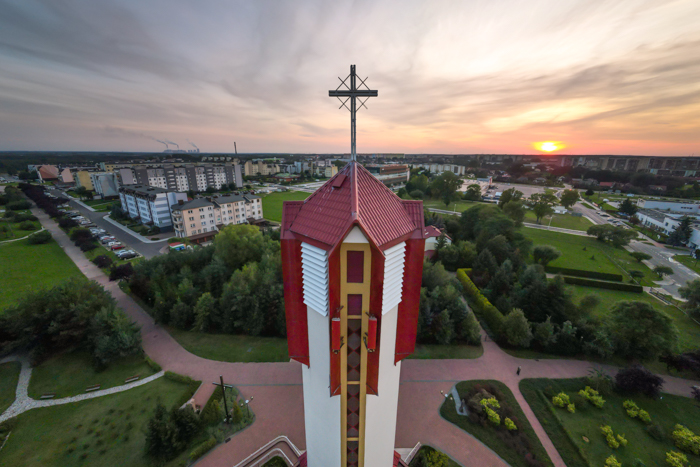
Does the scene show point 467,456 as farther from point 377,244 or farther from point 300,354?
point 377,244

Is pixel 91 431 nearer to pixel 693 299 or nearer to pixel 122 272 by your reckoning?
pixel 122 272

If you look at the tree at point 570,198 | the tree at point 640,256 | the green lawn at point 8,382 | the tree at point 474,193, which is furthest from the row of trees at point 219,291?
the tree at point 570,198

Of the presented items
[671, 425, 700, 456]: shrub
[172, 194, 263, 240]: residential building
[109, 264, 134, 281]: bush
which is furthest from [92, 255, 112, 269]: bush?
[671, 425, 700, 456]: shrub

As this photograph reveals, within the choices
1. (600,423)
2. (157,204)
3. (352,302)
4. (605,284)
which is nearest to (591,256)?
(605,284)

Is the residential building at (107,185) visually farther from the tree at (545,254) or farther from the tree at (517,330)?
the tree at (545,254)

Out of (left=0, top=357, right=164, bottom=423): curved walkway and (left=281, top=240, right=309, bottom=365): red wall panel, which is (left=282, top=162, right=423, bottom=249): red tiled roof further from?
(left=0, top=357, right=164, bottom=423): curved walkway
